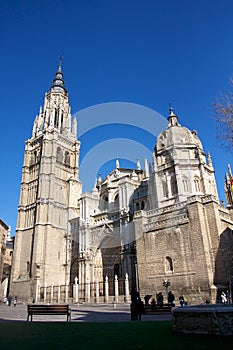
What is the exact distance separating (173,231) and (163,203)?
695cm

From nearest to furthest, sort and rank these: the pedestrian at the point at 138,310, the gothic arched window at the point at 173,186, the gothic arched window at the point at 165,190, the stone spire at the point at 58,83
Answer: the pedestrian at the point at 138,310
the gothic arched window at the point at 173,186
the gothic arched window at the point at 165,190
the stone spire at the point at 58,83

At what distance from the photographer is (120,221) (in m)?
30.7

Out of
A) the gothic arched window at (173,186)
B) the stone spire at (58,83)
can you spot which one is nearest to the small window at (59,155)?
the stone spire at (58,83)

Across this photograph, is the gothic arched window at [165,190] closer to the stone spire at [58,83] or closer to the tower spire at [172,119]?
the tower spire at [172,119]

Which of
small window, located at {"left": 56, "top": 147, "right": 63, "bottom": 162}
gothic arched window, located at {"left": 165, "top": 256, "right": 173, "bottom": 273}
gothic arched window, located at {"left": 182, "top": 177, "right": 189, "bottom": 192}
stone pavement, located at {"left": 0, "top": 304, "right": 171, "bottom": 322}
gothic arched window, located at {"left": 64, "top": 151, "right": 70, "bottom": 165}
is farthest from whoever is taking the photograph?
gothic arched window, located at {"left": 64, "top": 151, "right": 70, "bottom": 165}

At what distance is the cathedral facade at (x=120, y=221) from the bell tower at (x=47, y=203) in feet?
0.43

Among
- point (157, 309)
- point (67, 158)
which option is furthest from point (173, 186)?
point (67, 158)

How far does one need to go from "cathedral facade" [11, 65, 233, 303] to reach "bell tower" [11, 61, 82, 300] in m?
0.13

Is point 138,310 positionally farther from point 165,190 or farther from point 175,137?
point 175,137

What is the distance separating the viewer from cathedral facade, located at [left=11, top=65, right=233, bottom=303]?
19781 mm

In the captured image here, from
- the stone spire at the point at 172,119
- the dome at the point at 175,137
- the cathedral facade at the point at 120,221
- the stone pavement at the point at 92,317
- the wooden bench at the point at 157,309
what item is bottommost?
the stone pavement at the point at 92,317

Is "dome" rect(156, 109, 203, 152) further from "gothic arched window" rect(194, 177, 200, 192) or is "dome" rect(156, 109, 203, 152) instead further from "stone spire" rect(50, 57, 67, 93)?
"stone spire" rect(50, 57, 67, 93)

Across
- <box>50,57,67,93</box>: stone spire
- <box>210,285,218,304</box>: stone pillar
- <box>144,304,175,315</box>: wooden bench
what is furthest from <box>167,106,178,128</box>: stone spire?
<box>50,57,67,93</box>: stone spire

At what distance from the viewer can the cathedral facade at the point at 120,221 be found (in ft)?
64.9
